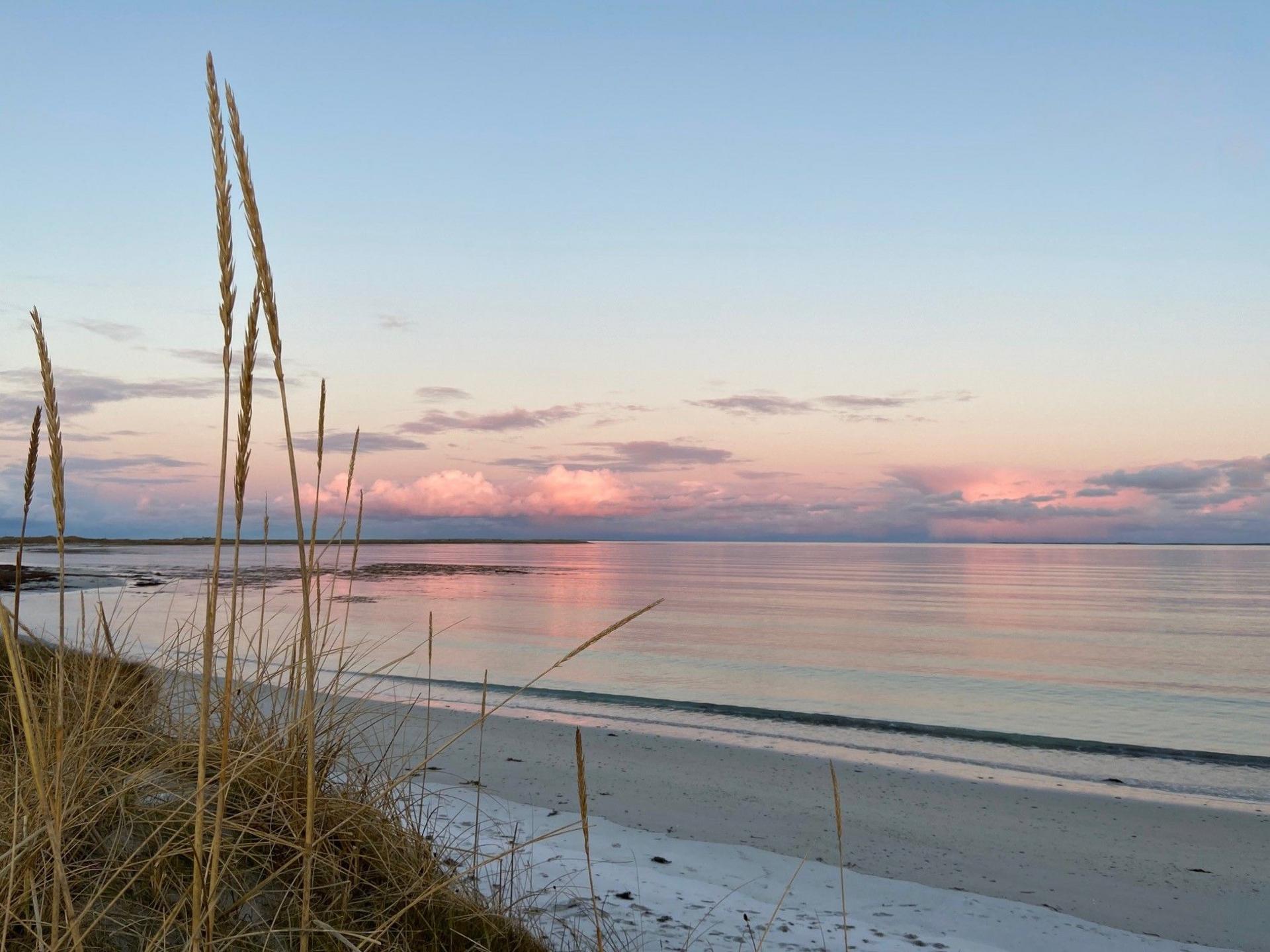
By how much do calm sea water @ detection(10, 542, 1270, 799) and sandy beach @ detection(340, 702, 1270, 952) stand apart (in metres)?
1.28

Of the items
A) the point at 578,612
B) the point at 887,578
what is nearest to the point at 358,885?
the point at 578,612

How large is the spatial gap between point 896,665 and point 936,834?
1060 centimetres

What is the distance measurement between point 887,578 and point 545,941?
176 feet

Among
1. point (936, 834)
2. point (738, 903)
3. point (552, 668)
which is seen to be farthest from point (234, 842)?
point (936, 834)

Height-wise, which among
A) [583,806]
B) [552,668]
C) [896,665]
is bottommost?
[896,665]

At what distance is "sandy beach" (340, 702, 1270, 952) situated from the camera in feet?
16.9

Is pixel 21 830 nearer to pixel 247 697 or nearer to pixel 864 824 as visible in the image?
pixel 247 697

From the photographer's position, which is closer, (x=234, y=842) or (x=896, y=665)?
(x=234, y=842)

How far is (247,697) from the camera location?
3.47 meters

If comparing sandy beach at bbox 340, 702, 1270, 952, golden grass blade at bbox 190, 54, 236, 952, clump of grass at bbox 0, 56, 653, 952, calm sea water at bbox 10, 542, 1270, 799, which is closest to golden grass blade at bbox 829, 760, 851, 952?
sandy beach at bbox 340, 702, 1270, 952

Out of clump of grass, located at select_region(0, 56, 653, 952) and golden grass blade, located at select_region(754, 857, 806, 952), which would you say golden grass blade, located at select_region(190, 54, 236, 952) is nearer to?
clump of grass, located at select_region(0, 56, 653, 952)

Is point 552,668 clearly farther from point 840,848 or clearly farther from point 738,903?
point 738,903

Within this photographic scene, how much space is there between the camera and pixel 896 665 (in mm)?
17188

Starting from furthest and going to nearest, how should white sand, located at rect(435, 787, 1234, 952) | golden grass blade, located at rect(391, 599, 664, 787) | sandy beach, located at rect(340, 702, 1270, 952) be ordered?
sandy beach, located at rect(340, 702, 1270, 952), white sand, located at rect(435, 787, 1234, 952), golden grass blade, located at rect(391, 599, 664, 787)
